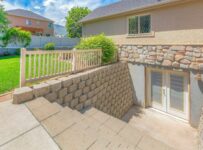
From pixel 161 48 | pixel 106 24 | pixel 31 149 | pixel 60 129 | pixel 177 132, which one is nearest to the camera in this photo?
pixel 31 149

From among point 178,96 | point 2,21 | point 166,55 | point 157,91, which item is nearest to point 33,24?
point 2,21

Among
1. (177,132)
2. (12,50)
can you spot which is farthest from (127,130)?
(12,50)

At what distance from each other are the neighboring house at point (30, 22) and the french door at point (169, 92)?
28.3 m

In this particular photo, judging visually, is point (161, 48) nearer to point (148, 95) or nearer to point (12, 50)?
point (148, 95)

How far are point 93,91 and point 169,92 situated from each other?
450 cm

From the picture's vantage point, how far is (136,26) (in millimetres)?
9555

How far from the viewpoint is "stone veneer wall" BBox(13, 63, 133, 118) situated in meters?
3.68

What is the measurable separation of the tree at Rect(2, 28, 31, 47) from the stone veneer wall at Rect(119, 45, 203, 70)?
42.9ft

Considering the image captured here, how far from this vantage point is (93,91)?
564cm

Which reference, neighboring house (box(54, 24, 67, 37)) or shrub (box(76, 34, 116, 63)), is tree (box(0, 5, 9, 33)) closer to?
shrub (box(76, 34, 116, 63))

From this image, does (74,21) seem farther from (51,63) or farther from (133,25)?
(51,63)

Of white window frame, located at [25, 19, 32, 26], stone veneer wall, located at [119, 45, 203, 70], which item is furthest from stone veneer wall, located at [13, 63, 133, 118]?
white window frame, located at [25, 19, 32, 26]

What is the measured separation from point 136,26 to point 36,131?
909cm

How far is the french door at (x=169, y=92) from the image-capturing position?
709 cm
